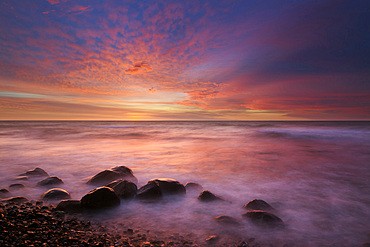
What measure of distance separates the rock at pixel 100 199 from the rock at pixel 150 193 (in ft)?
2.15

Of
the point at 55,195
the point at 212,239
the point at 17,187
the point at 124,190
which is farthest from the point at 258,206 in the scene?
the point at 17,187

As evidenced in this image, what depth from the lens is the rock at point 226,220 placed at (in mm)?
3939

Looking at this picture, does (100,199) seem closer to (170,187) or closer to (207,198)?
(170,187)

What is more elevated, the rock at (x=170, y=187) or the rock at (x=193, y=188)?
the rock at (x=170, y=187)

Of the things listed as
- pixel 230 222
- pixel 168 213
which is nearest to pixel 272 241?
pixel 230 222

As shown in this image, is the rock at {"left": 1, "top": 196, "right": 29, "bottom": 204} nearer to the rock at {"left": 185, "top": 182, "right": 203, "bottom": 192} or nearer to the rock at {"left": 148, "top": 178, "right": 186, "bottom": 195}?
the rock at {"left": 148, "top": 178, "right": 186, "bottom": 195}

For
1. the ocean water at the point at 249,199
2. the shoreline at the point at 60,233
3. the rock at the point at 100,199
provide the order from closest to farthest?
1. the shoreline at the point at 60,233
2. the ocean water at the point at 249,199
3. the rock at the point at 100,199

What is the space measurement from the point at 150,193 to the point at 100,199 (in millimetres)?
1277

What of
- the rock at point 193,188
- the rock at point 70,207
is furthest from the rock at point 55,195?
the rock at point 193,188

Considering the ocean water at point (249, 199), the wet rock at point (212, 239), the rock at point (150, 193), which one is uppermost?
the rock at point (150, 193)

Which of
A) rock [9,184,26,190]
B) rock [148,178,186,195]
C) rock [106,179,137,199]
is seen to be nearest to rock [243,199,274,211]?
rock [148,178,186,195]

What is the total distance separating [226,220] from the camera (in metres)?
3.99

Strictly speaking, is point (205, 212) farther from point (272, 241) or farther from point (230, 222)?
point (272, 241)

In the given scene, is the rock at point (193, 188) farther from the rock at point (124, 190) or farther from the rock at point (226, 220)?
the rock at point (226, 220)
